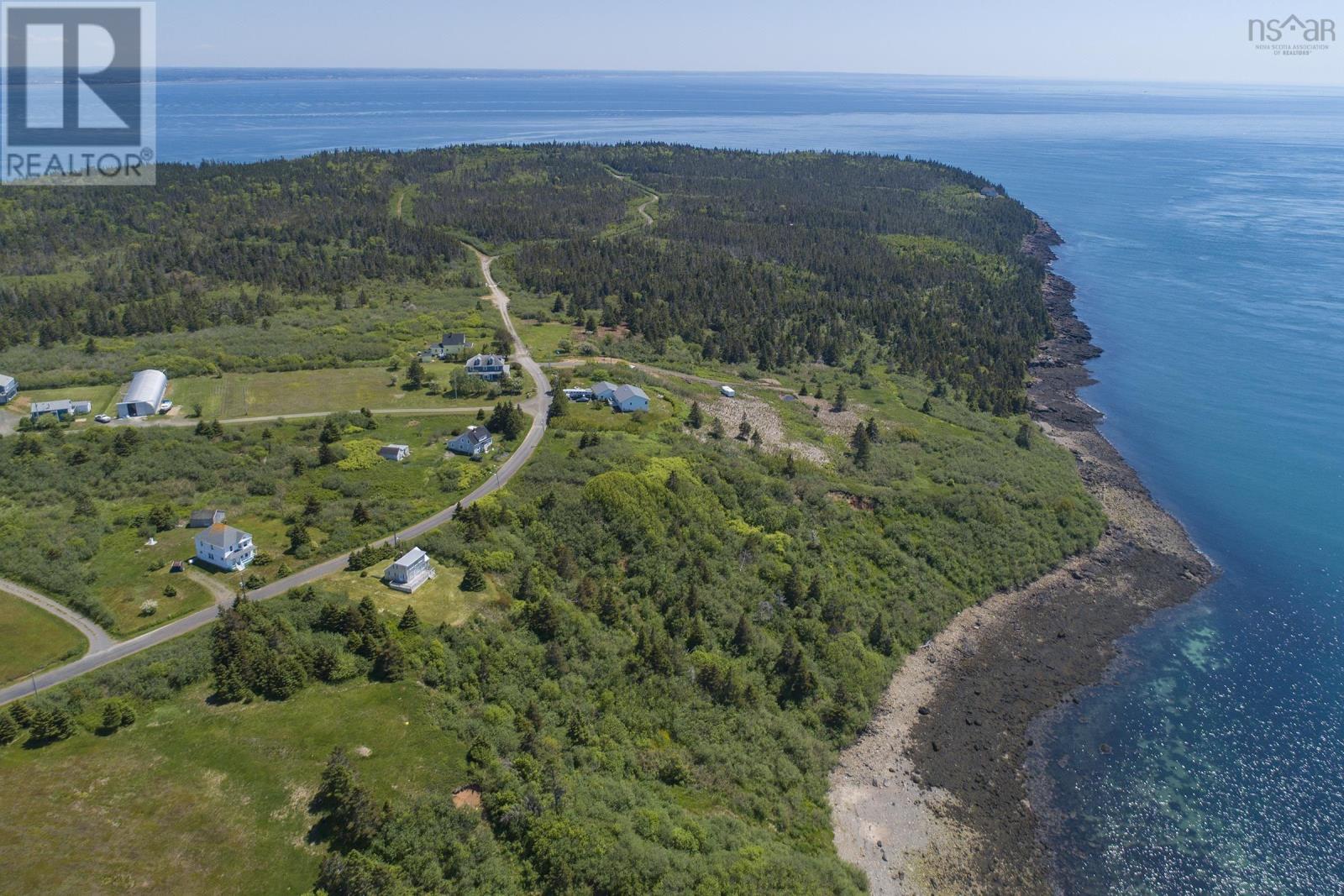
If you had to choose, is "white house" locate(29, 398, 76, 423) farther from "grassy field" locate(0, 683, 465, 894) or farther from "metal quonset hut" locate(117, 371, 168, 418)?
"grassy field" locate(0, 683, 465, 894)

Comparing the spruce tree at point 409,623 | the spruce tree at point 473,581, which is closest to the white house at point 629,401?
the spruce tree at point 473,581

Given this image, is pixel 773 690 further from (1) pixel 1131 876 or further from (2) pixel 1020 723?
(1) pixel 1131 876

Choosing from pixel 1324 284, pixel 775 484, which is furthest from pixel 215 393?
pixel 1324 284

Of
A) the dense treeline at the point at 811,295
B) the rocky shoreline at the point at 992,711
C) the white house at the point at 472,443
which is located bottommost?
the rocky shoreline at the point at 992,711

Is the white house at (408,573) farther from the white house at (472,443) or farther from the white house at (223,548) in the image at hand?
the white house at (472,443)

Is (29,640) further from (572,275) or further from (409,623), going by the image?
(572,275)

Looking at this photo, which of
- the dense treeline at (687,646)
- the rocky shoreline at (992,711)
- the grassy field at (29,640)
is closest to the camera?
the dense treeline at (687,646)

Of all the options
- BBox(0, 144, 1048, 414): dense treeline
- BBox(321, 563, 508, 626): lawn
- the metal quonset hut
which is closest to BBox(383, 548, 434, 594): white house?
BBox(321, 563, 508, 626): lawn
